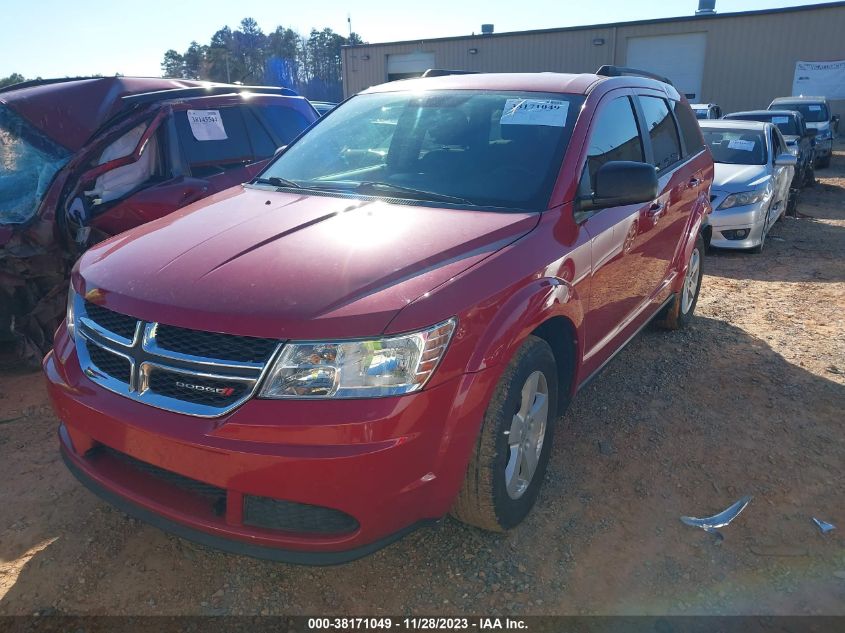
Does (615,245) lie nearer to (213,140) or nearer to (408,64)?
(213,140)

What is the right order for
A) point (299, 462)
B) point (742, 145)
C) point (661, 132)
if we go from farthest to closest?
point (742, 145), point (661, 132), point (299, 462)

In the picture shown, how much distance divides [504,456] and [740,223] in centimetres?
656

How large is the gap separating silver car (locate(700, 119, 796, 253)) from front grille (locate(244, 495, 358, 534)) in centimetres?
659

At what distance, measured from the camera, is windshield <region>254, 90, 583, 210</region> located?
2.89 meters

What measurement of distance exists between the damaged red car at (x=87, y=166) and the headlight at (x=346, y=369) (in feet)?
9.06

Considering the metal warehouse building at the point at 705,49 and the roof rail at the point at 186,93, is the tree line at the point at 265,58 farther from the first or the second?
the roof rail at the point at 186,93

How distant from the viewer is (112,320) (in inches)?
89.6

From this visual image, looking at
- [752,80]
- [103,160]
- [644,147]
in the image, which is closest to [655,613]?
[644,147]

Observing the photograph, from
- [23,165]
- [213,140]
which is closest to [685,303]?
[213,140]

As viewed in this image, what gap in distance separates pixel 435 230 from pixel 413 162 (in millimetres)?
815

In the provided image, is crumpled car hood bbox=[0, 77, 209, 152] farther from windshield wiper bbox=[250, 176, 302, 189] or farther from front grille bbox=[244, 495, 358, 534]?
front grille bbox=[244, 495, 358, 534]

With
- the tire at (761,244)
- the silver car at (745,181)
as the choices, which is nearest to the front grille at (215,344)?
the silver car at (745,181)

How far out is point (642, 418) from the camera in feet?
12.3

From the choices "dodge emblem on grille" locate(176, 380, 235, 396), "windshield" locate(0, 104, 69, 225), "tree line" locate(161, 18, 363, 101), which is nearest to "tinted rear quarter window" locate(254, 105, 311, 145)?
"windshield" locate(0, 104, 69, 225)
